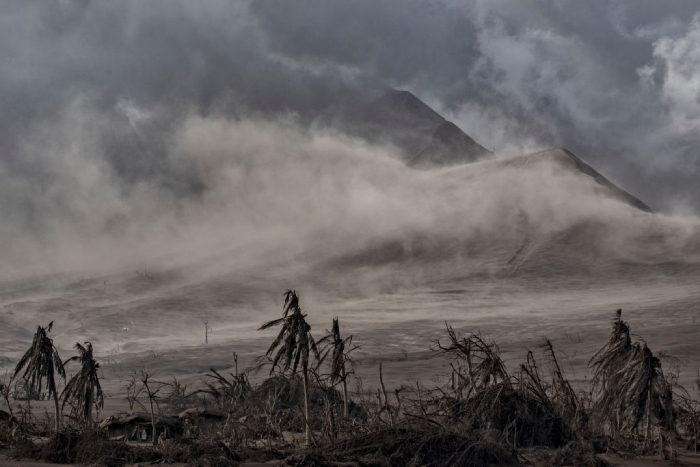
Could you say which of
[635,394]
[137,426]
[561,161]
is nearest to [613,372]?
[635,394]

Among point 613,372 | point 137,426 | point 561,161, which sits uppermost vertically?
point 561,161

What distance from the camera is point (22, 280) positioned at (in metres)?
130

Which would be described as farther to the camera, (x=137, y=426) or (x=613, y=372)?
(x=137, y=426)

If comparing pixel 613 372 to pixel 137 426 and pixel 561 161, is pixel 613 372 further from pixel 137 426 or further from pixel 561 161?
pixel 561 161

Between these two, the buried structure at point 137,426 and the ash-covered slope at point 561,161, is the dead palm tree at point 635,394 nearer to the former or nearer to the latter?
the buried structure at point 137,426

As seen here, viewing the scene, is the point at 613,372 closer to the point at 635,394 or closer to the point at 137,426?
the point at 635,394

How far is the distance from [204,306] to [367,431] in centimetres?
8953

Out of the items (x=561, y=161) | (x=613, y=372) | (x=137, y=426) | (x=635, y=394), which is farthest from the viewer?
(x=561, y=161)

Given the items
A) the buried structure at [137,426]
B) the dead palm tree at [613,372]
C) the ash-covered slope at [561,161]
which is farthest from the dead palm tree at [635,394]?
the ash-covered slope at [561,161]

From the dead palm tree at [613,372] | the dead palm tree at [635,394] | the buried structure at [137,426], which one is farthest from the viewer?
the buried structure at [137,426]

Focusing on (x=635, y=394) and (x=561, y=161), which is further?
(x=561, y=161)

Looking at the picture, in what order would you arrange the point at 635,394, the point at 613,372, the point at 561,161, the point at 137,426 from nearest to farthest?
1. the point at 635,394
2. the point at 613,372
3. the point at 137,426
4. the point at 561,161

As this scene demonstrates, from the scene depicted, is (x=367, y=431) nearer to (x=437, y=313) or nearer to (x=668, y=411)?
(x=668, y=411)

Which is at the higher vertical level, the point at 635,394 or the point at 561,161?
the point at 561,161
